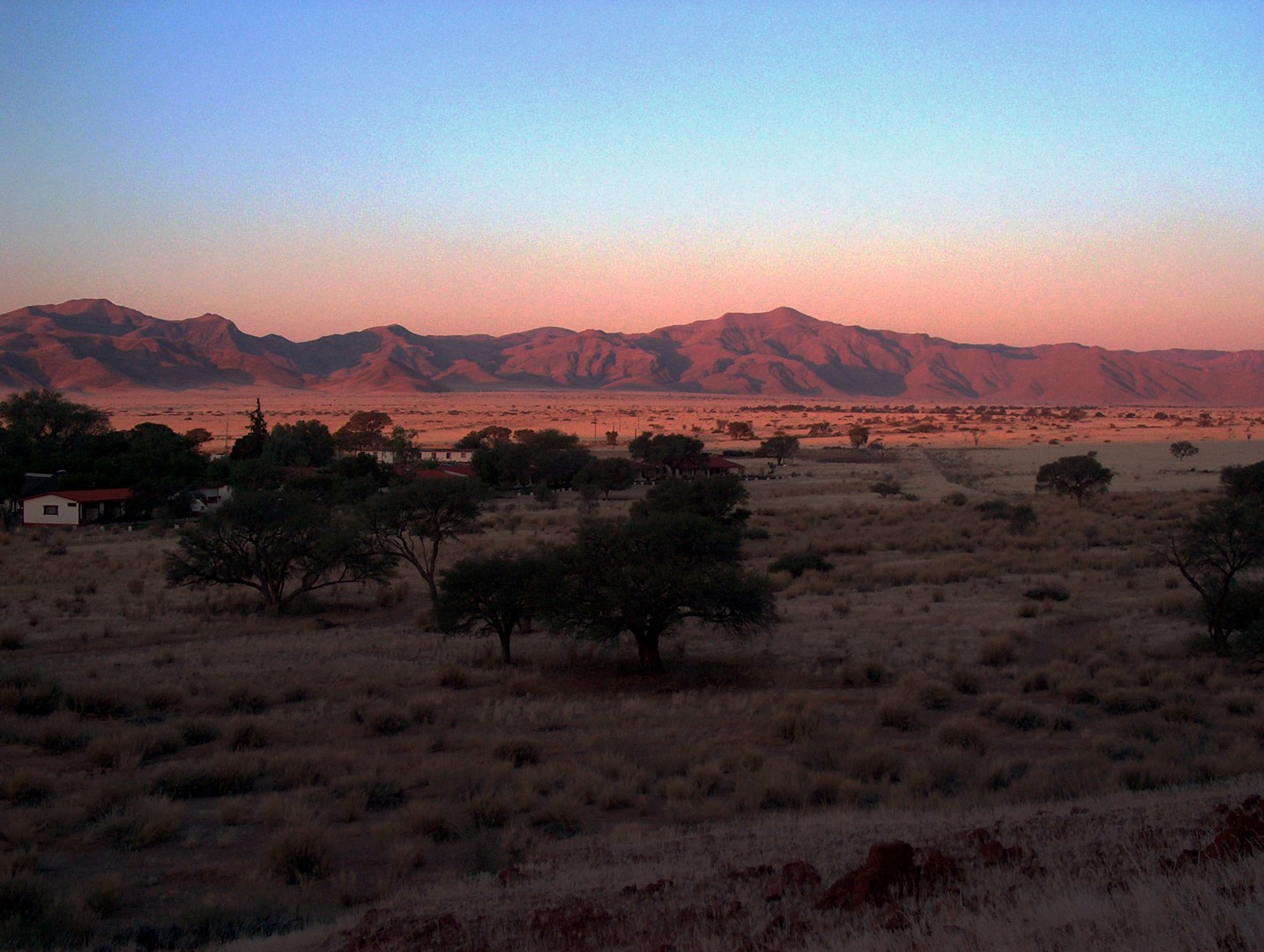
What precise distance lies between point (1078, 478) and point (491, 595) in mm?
42543

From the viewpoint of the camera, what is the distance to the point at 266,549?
28734 millimetres

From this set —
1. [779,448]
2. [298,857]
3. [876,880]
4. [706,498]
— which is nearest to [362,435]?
[779,448]

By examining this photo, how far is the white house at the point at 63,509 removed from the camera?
53.5m

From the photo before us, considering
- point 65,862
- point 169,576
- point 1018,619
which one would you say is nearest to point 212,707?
point 65,862

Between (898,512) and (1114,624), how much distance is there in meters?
26.6

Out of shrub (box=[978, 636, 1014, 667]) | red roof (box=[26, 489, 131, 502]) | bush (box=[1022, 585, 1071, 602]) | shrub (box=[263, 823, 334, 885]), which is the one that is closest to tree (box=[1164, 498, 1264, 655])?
shrub (box=[978, 636, 1014, 667])

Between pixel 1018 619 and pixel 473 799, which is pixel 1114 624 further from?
pixel 473 799

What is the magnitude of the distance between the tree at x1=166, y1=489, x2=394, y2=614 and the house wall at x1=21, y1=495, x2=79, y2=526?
95.9 feet

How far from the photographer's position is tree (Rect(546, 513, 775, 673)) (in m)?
19.6

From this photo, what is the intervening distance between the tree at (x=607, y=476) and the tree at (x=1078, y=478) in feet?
86.0

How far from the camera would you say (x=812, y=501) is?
5847cm

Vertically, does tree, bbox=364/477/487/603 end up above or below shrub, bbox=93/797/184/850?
above

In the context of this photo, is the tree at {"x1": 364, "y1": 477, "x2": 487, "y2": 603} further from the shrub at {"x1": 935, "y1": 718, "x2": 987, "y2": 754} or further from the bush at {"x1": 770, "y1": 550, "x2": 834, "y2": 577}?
the shrub at {"x1": 935, "y1": 718, "x2": 987, "y2": 754}

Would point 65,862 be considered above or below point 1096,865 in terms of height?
below
